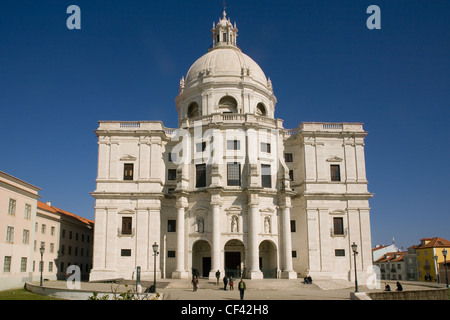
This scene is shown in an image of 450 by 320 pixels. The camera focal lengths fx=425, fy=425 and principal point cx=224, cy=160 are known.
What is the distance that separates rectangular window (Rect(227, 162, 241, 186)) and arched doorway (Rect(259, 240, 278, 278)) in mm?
7722

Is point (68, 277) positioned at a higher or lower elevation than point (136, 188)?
lower

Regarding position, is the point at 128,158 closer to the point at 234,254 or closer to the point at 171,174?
the point at 171,174

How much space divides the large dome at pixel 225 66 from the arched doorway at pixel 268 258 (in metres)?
21.9

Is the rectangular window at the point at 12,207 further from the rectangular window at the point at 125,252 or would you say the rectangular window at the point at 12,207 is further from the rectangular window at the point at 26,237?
the rectangular window at the point at 125,252

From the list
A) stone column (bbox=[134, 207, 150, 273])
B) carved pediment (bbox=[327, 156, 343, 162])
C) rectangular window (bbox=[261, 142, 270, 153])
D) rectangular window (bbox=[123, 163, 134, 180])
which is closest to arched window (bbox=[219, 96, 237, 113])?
rectangular window (bbox=[261, 142, 270, 153])

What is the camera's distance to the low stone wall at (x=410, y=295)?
98.8 feet

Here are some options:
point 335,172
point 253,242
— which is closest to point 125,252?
point 253,242

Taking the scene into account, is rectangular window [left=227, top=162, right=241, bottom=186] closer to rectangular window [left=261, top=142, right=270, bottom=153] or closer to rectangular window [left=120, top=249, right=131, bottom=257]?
rectangular window [left=261, top=142, right=270, bottom=153]

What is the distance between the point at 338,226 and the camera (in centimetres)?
4928

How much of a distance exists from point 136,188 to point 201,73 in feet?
58.4

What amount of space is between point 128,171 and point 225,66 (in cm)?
1910
